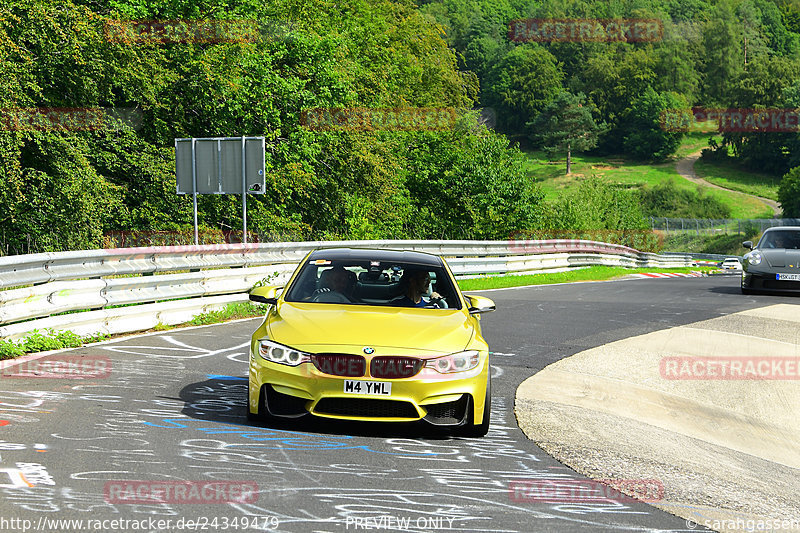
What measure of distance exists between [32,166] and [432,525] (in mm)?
22933

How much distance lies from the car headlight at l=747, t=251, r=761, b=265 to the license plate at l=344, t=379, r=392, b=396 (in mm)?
16747

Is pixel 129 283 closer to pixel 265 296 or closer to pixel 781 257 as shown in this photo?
pixel 265 296

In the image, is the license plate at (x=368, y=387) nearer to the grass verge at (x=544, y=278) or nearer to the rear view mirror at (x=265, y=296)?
the rear view mirror at (x=265, y=296)

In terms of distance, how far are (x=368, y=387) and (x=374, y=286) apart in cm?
168

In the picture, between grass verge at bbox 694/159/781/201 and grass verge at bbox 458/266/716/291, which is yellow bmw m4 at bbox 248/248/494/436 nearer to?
grass verge at bbox 458/266/716/291

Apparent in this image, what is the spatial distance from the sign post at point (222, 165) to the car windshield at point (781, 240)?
37.2 ft

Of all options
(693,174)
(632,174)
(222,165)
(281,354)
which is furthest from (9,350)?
(693,174)

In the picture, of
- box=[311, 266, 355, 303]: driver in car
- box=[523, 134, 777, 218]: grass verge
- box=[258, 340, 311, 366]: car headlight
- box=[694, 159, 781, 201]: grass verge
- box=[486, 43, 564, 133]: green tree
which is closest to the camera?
box=[258, 340, 311, 366]: car headlight

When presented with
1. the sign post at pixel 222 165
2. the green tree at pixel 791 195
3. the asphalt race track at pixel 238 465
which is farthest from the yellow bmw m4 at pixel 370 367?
the green tree at pixel 791 195

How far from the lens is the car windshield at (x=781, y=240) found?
21.4 meters

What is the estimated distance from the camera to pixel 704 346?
1290 cm

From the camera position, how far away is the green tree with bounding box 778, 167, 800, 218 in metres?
105

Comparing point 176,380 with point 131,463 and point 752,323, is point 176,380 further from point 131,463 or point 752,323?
point 752,323

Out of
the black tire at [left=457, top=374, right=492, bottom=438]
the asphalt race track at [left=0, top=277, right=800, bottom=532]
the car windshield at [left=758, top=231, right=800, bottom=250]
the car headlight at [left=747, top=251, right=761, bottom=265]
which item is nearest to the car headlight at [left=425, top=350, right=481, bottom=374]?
the black tire at [left=457, top=374, right=492, bottom=438]
